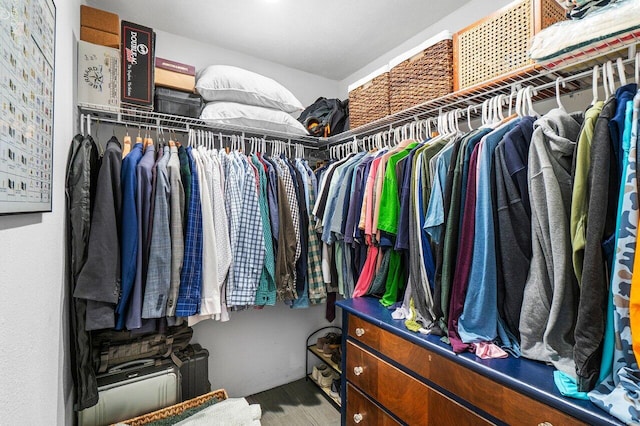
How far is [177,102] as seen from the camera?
177 cm

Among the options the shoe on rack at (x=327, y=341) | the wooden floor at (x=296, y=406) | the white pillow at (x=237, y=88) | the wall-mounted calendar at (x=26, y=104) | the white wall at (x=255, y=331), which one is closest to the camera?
the wall-mounted calendar at (x=26, y=104)

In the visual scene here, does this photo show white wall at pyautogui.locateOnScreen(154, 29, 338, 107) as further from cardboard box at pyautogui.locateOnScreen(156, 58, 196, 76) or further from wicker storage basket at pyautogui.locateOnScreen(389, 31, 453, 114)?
wicker storage basket at pyautogui.locateOnScreen(389, 31, 453, 114)

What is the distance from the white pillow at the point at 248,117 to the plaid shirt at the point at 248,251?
39cm

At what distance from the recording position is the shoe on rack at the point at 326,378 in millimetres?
2271

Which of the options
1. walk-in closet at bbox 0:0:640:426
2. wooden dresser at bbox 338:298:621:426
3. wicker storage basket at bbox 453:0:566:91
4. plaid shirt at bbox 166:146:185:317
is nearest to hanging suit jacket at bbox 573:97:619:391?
walk-in closet at bbox 0:0:640:426

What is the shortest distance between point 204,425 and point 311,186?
1.42 meters

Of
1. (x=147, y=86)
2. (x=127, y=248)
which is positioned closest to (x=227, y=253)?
(x=127, y=248)

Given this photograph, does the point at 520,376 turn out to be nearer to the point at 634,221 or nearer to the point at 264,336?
the point at 634,221

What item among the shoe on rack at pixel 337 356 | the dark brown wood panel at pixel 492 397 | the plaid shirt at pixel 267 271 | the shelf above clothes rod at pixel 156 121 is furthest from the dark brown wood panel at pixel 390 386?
the shelf above clothes rod at pixel 156 121

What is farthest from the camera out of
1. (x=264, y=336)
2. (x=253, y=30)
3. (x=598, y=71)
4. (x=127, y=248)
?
(x=264, y=336)

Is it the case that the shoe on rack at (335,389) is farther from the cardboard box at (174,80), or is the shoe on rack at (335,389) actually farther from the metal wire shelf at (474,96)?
the cardboard box at (174,80)

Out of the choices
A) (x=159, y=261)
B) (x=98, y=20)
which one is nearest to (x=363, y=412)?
(x=159, y=261)

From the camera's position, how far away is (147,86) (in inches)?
63.1

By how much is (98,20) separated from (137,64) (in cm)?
26
